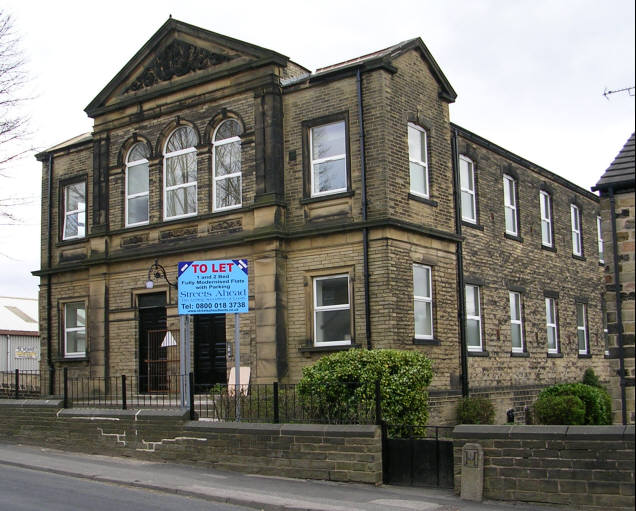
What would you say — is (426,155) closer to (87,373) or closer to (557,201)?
(557,201)

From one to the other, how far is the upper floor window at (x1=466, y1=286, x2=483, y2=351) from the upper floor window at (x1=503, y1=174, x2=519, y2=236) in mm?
3143

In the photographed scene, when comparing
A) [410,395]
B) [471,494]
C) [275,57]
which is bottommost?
[471,494]

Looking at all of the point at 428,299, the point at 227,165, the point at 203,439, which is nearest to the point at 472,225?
the point at 428,299

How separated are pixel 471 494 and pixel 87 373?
13.7 m

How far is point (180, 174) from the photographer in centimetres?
2161

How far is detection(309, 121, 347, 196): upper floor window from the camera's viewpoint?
18969mm

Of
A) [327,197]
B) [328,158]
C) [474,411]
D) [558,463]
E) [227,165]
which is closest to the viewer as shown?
[558,463]

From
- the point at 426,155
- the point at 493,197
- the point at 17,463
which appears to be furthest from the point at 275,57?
the point at 17,463

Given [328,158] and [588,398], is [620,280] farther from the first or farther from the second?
[588,398]

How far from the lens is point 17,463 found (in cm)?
1565

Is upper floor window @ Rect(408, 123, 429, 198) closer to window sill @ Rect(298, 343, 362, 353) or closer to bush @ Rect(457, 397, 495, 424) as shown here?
window sill @ Rect(298, 343, 362, 353)

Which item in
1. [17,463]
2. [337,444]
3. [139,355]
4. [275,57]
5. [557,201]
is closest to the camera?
[337,444]

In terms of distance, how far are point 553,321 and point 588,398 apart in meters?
4.95

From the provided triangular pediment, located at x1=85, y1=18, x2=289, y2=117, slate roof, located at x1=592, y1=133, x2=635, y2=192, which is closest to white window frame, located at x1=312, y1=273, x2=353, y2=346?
triangular pediment, located at x1=85, y1=18, x2=289, y2=117
